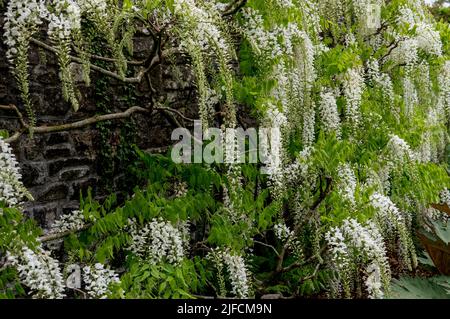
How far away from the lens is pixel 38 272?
234 cm

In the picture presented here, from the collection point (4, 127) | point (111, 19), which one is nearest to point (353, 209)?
point (111, 19)

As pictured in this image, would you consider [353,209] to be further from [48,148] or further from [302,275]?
[48,148]

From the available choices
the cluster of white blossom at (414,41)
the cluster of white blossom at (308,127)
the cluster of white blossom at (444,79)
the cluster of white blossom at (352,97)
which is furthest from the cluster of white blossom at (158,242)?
the cluster of white blossom at (444,79)

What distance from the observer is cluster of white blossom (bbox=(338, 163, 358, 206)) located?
3.38 meters

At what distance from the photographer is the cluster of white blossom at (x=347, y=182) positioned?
11.1 feet

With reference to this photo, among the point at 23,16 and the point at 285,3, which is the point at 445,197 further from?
the point at 23,16

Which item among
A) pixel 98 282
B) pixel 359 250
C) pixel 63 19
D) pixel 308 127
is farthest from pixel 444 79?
pixel 98 282

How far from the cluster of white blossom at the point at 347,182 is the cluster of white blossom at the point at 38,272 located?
1.78 meters

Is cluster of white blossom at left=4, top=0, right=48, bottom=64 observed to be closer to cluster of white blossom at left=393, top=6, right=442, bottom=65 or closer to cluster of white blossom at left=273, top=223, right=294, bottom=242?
cluster of white blossom at left=273, top=223, right=294, bottom=242

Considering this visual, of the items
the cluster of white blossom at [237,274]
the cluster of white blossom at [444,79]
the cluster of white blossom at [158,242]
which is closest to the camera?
the cluster of white blossom at [158,242]

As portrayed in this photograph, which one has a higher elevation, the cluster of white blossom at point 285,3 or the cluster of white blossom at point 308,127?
the cluster of white blossom at point 285,3

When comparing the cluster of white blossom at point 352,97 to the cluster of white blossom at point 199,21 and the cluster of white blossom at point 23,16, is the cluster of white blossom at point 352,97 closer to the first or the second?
the cluster of white blossom at point 199,21

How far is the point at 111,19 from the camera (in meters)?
3.00

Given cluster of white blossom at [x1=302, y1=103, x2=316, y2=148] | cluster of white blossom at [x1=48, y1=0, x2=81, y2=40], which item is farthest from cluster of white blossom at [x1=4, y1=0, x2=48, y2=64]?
cluster of white blossom at [x1=302, y1=103, x2=316, y2=148]
